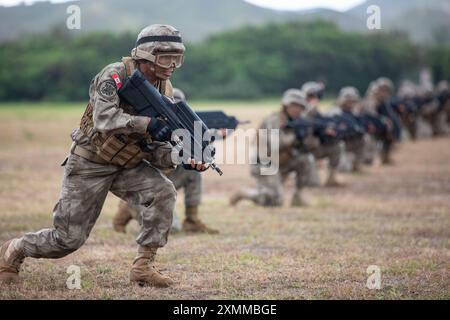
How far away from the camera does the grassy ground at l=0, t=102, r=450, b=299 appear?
22.6 feet

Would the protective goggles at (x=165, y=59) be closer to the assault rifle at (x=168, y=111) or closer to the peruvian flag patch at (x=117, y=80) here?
the assault rifle at (x=168, y=111)

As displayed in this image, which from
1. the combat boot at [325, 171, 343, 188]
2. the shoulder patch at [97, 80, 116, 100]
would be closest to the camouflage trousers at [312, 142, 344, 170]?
the combat boot at [325, 171, 343, 188]

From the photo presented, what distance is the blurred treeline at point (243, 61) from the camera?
5397 centimetres

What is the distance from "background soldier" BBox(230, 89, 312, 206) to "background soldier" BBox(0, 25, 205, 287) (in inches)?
249

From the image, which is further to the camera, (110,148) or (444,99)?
(444,99)

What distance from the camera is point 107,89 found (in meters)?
6.44

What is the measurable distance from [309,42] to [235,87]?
1237 centimetres

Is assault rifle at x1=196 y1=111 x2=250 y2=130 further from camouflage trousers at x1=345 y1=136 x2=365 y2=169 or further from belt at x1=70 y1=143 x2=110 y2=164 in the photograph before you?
camouflage trousers at x1=345 y1=136 x2=365 y2=169

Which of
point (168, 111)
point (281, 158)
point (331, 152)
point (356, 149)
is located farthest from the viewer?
point (356, 149)

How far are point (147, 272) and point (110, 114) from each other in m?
1.40

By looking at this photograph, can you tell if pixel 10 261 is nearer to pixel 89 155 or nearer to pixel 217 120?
pixel 89 155

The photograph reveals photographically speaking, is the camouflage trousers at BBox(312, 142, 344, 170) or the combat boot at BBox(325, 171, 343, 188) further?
the combat boot at BBox(325, 171, 343, 188)

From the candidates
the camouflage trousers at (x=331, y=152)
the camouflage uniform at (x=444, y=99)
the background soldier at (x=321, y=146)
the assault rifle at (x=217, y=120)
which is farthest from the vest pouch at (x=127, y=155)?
the camouflage uniform at (x=444, y=99)

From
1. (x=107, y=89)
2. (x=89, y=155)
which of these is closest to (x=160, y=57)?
(x=107, y=89)
